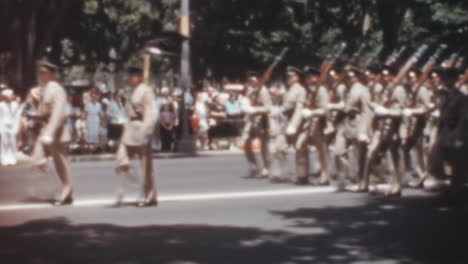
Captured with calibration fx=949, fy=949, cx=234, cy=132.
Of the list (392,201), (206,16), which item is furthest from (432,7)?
(392,201)

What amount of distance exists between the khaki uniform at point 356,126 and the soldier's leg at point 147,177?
3.38 metres

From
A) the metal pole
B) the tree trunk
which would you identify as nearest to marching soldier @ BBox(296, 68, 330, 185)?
the metal pole

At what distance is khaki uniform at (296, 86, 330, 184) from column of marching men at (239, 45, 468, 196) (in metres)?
0.02

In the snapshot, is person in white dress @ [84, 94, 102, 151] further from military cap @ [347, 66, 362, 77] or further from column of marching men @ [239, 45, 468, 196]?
military cap @ [347, 66, 362, 77]

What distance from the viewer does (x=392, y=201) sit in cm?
1350

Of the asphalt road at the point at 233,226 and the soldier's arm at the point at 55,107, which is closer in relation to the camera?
the asphalt road at the point at 233,226

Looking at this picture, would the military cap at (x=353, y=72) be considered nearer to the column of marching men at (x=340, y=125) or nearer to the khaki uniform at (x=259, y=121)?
the column of marching men at (x=340, y=125)

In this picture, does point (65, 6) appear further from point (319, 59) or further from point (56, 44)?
point (319, 59)

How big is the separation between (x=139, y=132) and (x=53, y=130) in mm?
1163

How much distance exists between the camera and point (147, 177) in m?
12.8

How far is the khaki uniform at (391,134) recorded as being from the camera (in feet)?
46.0

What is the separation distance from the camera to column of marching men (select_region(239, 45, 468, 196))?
12516mm

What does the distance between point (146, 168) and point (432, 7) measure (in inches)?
977

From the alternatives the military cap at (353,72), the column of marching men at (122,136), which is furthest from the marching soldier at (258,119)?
the column of marching men at (122,136)
